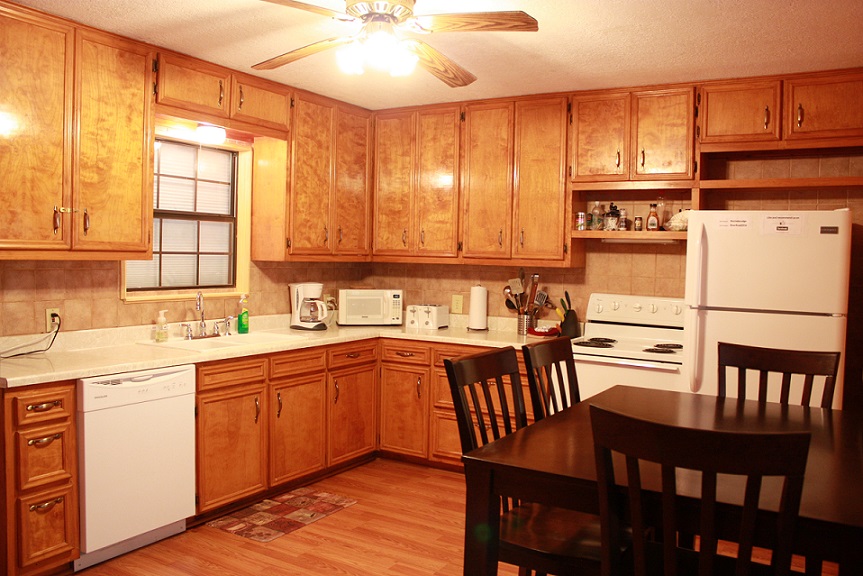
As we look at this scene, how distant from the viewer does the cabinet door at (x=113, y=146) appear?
127 inches

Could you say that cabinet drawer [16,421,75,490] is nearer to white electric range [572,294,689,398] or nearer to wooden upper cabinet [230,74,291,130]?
wooden upper cabinet [230,74,291,130]

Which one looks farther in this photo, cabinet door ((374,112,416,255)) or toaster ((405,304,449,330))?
cabinet door ((374,112,416,255))

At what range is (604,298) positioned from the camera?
448cm

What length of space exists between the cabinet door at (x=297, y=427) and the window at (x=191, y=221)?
87cm

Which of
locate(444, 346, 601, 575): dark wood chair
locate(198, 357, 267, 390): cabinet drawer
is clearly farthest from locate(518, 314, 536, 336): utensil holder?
locate(444, 346, 601, 575): dark wood chair

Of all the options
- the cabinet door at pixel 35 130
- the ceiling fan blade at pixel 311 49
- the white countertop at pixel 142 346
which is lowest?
the white countertop at pixel 142 346

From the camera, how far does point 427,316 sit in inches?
187

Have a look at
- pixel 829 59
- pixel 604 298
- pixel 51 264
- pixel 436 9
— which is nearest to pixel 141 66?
pixel 51 264

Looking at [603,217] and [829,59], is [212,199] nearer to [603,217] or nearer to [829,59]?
[603,217]

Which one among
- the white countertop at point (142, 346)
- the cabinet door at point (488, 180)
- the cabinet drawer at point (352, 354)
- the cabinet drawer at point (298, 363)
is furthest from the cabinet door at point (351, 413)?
the cabinet door at point (488, 180)

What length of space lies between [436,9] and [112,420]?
86.0 inches

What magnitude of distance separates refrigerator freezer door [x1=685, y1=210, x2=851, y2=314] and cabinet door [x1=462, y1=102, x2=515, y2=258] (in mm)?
1275

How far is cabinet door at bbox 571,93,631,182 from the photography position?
4172mm

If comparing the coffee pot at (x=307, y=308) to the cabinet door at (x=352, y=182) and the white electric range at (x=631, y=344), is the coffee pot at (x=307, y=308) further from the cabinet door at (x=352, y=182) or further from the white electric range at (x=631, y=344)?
the white electric range at (x=631, y=344)
